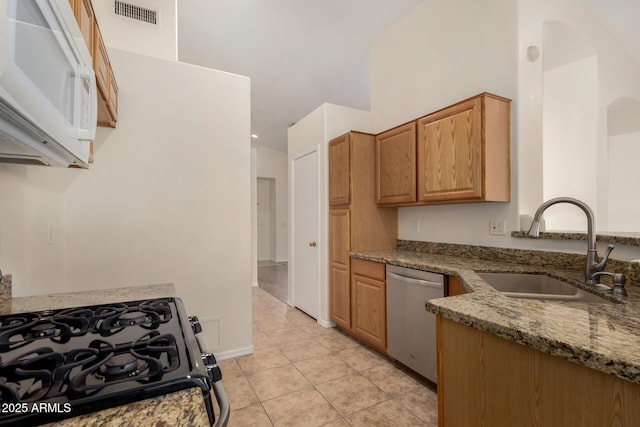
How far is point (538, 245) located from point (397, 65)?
2230mm

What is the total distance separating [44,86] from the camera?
0.69 metres

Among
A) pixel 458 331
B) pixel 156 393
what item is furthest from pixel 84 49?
pixel 458 331

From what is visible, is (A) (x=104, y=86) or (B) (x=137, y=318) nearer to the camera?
(B) (x=137, y=318)

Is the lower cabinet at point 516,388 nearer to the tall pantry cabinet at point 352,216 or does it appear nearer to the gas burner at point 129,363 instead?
the gas burner at point 129,363

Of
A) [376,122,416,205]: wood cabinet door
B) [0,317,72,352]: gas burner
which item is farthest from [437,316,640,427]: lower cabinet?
[376,122,416,205]: wood cabinet door

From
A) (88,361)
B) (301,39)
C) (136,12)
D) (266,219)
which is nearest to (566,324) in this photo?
(88,361)

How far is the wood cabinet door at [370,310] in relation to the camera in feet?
8.11

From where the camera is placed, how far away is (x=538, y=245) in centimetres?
200

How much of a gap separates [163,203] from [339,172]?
1.64 m

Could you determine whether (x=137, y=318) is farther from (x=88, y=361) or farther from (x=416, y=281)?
(x=416, y=281)

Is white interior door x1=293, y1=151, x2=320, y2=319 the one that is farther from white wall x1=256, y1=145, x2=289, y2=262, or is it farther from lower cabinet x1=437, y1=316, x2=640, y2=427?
white wall x1=256, y1=145, x2=289, y2=262

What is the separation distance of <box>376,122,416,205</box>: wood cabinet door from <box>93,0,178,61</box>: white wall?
2.15m

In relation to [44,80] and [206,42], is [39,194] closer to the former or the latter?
[44,80]

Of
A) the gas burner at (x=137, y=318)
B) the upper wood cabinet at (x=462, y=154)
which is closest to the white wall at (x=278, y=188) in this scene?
the upper wood cabinet at (x=462, y=154)
